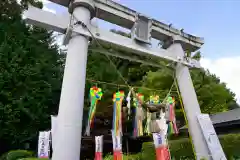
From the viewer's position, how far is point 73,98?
4297 mm

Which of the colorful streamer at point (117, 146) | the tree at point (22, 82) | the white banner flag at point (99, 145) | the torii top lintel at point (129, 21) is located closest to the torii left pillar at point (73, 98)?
the torii top lintel at point (129, 21)

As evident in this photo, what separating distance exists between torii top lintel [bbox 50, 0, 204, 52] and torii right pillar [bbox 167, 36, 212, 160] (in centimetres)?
31

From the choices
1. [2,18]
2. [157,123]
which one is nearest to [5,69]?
[2,18]

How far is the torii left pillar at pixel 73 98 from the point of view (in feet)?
13.1

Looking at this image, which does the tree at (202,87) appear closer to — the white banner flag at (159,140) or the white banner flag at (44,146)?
the white banner flag at (159,140)

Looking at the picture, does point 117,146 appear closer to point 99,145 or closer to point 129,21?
point 99,145

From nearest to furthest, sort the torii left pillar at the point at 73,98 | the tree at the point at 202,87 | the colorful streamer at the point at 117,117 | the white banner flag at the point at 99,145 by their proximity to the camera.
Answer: the torii left pillar at the point at 73,98
the colorful streamer at the point at 117,117
the white banner flag at the point at 99,145
the tree at the point at 202,87

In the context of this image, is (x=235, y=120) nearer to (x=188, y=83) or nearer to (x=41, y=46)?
(x=188, y=83)

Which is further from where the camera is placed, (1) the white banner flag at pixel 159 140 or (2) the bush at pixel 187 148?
(2) the bush at pixel 187 148

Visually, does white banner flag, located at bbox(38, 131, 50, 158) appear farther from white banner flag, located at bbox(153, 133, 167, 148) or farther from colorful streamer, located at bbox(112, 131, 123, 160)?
white banner flag, located at bbox(153, 133, 167, 148)

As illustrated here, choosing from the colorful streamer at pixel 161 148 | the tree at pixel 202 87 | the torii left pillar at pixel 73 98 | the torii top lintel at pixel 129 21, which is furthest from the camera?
the tree at pixel 202 87

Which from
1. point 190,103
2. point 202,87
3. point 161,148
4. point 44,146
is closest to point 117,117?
point 161,148

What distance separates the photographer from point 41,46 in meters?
13.6

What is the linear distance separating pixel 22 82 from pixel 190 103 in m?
8.59
